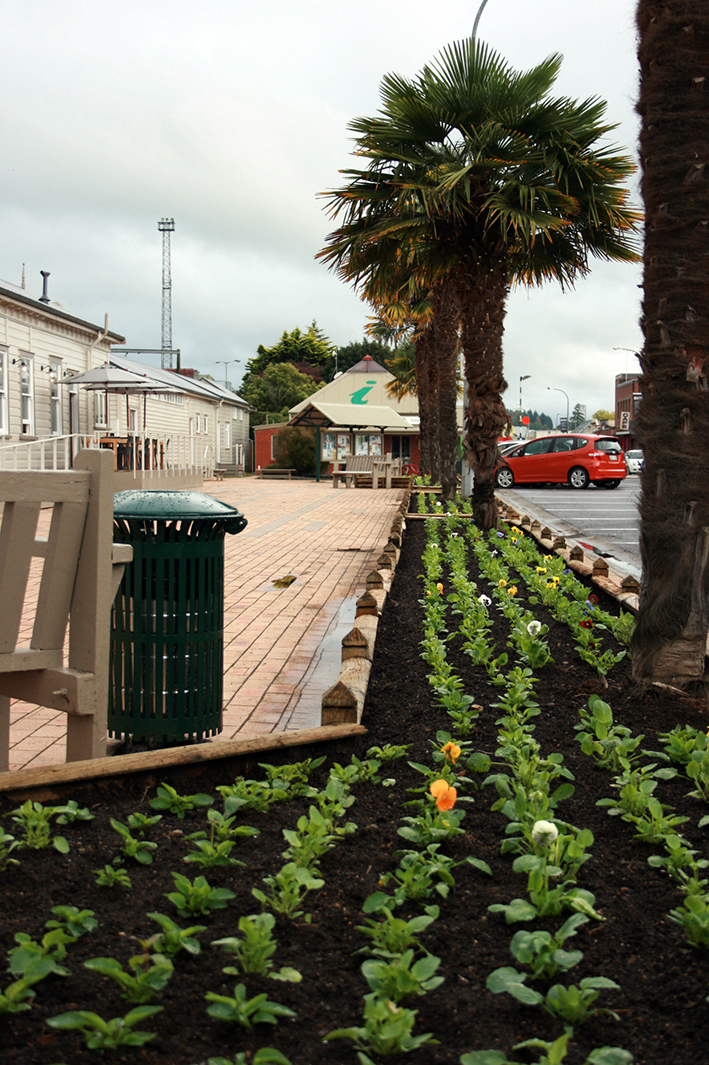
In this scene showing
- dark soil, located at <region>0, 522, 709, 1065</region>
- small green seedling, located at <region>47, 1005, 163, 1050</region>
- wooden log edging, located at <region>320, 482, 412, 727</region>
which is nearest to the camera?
small green seedling, located at <region>47, 1005, 163, 1050</region>

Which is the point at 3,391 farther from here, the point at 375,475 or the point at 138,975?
the point at 138,975

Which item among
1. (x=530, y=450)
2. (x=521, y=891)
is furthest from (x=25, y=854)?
(x=530, y=450)

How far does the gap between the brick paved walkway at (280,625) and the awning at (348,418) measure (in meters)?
19.9

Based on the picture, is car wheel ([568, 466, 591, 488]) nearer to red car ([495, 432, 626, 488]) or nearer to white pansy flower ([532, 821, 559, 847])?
red car ([495, 432, 626, 488])

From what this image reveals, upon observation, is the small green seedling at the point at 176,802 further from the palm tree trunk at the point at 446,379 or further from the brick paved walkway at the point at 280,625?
the palm tree trunk at the point at 446,379

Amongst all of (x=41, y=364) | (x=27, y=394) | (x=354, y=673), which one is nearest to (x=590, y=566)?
(x=354, y=673)

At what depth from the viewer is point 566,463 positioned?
25.8 metres

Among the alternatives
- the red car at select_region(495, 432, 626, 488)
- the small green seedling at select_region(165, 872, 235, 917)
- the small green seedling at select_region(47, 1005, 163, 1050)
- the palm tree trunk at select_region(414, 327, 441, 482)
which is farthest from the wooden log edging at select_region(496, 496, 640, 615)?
the red car at select_region(495, 432, 626, 488)

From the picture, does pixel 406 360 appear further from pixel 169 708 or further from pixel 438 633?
pixel 169 708

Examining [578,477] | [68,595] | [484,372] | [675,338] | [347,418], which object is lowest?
[68,595]

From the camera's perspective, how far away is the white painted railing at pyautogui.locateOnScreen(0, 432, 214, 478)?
15.2 meters

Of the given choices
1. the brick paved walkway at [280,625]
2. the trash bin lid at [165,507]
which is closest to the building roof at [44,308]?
the brick paved walkway at [280,625]

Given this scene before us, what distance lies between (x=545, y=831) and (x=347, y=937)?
1.95 ft

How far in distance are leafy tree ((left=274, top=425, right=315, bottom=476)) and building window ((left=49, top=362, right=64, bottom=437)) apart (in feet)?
62.3
